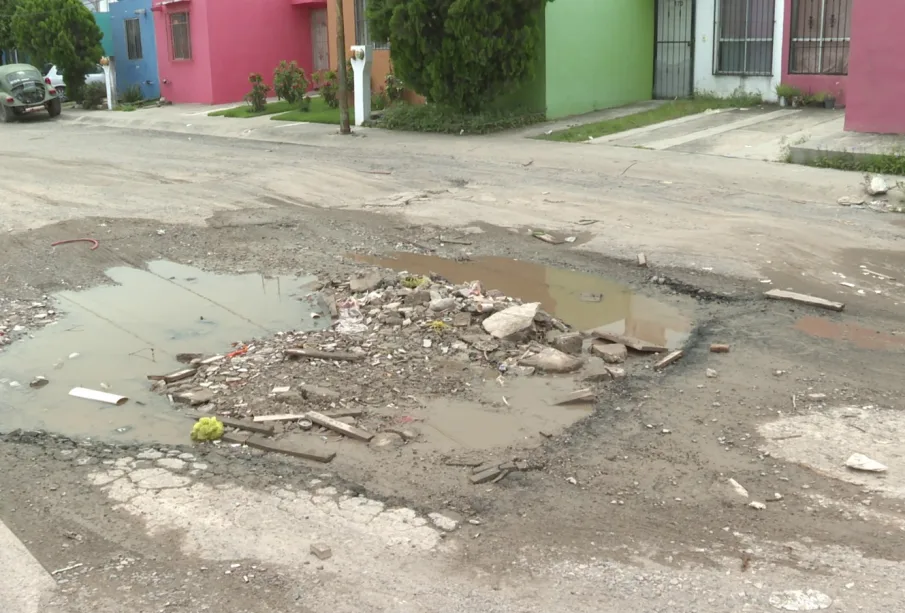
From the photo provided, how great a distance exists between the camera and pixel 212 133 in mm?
22250

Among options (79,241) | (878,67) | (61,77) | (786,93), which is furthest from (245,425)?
(61,77)

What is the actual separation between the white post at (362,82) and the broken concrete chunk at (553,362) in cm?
1551

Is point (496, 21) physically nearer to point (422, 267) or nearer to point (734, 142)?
point (734, 142)

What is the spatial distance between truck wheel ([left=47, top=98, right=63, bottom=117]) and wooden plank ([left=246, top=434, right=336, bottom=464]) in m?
25.4

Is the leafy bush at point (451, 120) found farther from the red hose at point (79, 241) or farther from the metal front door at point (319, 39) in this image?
the metal front door at point (319, 39)

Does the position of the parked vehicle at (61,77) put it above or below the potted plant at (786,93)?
above

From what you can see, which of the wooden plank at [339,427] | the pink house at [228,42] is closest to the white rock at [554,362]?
the wooden plank at [339,427]

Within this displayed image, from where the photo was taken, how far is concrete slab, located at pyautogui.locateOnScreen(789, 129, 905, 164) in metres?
13.4

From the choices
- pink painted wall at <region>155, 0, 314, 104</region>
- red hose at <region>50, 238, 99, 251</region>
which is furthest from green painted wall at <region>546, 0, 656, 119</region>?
pink painted wall at <region>155, 0, 314, 104</region>

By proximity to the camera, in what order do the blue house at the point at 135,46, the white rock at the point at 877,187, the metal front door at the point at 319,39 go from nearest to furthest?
the white rock at the point at 877,187, the metal front door at the point at 319,39, the blue house at the point at 135,46

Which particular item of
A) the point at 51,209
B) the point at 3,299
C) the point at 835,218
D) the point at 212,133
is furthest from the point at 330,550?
the point at 212,133

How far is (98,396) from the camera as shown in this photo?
6227 mm

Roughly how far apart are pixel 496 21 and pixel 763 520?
50.7 feet

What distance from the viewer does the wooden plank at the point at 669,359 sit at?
642 cm
